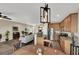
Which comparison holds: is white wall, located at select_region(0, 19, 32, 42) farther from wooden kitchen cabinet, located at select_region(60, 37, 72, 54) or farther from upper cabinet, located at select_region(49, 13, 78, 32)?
wooden kitchen cabinet, located at select_region(60, 37, 72, 54)

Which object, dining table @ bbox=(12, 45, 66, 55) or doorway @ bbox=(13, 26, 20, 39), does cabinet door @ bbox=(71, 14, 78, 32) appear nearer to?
dining table @ bbox=(12, 45, 66, 55)

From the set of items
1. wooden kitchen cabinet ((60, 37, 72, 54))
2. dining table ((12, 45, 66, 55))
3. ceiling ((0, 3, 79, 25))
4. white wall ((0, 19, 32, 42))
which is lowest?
dining table ((12, 45, 66, 55))

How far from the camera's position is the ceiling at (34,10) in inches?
A: 99.8

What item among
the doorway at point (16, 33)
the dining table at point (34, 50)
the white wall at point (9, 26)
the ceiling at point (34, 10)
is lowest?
the dining table at point (34, 50)

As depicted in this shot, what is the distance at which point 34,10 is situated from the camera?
8.36 feet

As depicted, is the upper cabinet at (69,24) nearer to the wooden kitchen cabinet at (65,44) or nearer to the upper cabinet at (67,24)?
the upper cabinet at (67,24)

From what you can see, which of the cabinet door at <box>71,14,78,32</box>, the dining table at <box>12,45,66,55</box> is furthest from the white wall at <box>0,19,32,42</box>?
the cabinet door at <box>71,14,78,32</box>

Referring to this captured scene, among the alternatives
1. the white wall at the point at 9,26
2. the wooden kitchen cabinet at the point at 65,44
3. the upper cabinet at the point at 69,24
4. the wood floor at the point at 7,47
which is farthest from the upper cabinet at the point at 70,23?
the white wall at the point at 9,26

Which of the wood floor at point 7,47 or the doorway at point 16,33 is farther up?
the doorway at point 16,33

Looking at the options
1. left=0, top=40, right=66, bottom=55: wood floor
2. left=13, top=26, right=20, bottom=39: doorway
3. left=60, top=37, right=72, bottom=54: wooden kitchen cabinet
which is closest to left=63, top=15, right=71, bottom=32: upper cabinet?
left=60, top=37, right=72, bottom=54: wooden kitchen cabinet

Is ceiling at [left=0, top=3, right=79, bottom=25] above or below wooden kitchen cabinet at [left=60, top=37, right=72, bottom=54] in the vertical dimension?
above

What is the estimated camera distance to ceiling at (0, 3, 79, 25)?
254cm

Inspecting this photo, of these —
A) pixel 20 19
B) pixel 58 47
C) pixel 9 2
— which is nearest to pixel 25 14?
pixel 20 19

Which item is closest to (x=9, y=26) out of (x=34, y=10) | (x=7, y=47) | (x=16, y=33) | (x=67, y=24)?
(x=16, y=33)
